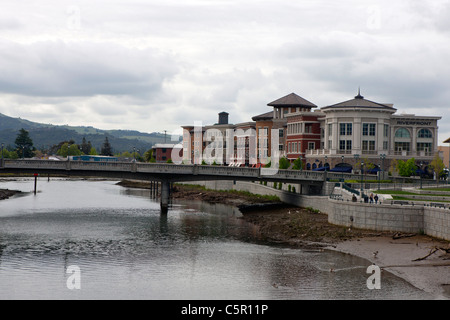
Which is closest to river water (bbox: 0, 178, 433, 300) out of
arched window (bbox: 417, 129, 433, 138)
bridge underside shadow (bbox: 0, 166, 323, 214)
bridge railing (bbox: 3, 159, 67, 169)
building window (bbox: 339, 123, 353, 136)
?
bridge railing (bbox: 3, 159, 67, 169)

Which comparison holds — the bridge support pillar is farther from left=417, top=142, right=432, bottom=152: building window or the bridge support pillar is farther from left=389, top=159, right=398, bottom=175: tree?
left=417, top=142, right=432, bottom=152: building window

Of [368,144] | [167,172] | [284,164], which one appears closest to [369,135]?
[368,144]

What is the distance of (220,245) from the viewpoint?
56.7 m

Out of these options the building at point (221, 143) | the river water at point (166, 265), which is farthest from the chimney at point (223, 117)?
the river water at point (166, 265)

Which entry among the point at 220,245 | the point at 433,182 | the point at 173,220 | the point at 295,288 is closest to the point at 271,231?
the point at 220,245

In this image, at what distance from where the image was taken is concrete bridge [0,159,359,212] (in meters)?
84.8

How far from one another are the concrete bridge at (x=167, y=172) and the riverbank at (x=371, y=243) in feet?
16.7

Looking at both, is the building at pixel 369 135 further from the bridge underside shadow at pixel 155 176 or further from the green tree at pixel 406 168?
the bridge underside shadow at pixel 155 176

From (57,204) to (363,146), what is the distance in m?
52.0

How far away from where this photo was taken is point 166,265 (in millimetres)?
46250

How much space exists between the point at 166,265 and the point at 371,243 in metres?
18.9

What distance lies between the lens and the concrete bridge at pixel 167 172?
278ft

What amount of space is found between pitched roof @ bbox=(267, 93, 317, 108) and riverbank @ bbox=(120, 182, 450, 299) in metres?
47.8
